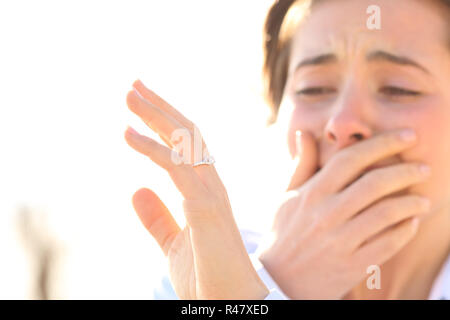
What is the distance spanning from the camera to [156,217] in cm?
246

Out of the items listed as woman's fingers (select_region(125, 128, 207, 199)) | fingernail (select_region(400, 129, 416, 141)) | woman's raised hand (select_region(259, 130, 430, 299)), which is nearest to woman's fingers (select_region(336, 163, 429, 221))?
woman's raised hand (select_region(259, 130, 430, 299))

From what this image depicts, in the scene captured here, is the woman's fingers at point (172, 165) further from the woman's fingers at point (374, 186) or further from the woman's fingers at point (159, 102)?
the woman's fingers at point (374, 186)

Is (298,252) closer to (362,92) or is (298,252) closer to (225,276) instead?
(225,276)

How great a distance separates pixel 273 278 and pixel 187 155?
647 millimetres

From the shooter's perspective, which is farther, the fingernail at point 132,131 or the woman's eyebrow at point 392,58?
the woman's eyebrow at point 392,58

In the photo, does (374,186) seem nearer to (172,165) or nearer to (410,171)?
(410,171)

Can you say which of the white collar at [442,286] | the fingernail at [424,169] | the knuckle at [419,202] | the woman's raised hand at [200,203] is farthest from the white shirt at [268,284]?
the fingernail at [424,169]

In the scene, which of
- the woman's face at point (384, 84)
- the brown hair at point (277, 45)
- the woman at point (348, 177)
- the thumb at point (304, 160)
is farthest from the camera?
the brown hair at point (277, 45)

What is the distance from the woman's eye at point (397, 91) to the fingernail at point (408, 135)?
6.6 inches

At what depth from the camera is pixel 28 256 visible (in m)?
17.5

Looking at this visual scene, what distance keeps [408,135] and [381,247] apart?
461 mm

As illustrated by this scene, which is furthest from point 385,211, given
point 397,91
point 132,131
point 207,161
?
point 132,131

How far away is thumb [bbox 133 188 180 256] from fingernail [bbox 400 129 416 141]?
969 millimetres

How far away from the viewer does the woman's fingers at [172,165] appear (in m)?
2.03
